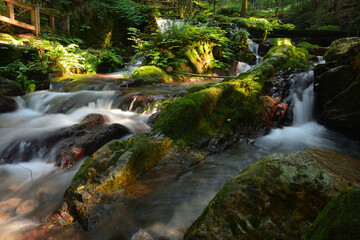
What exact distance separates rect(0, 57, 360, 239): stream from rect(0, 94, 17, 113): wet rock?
0.66 feet

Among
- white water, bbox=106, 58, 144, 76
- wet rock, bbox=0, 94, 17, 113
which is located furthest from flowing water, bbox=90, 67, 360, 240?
white water, bbox=106, 58, 144, 76

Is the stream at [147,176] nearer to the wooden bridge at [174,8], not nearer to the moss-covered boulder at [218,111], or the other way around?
the moss-covered boulder at [218,111]

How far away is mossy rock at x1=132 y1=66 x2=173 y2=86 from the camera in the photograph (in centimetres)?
871

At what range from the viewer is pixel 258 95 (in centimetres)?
542

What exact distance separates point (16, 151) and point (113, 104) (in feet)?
9.81

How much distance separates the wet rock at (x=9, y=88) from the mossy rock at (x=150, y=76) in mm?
4072

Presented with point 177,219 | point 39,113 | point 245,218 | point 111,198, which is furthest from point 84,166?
point 39,113

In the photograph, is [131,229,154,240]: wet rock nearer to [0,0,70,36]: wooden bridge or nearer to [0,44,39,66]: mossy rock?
[0,44,39,66]: mossy rock

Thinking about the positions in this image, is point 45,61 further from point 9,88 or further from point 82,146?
point 82,146

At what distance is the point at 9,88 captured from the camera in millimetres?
7277

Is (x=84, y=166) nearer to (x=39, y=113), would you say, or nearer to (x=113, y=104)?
(x=113, y=104)

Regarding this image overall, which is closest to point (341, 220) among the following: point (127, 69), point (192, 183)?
point (192, 183)

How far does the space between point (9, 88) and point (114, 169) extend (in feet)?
22.5

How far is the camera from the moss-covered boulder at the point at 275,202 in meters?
1.68
